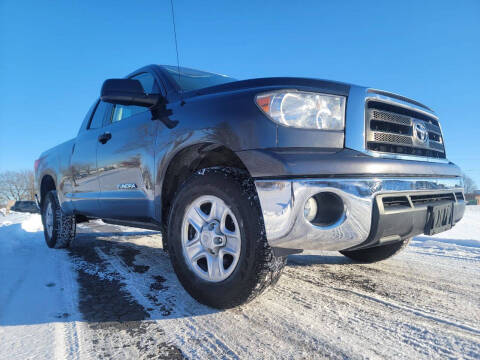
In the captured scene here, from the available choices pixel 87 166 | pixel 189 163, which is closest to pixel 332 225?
pixel 189 163

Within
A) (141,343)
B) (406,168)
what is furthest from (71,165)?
(406,168)

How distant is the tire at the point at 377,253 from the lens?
290cm

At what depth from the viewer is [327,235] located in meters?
1.62

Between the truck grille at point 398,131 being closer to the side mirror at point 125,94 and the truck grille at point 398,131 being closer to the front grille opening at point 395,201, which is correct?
the front grille opening at point 395,201

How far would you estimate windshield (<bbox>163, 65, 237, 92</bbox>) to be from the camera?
2.71 meters

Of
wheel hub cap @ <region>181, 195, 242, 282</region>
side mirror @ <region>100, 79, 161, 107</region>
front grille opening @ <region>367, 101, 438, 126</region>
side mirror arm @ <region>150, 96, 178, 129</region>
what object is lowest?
wheel hub cap @ <region>181, 195, 242, 282</region>

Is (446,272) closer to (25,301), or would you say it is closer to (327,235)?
(327,235)

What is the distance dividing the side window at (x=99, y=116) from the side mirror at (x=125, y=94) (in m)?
1.20

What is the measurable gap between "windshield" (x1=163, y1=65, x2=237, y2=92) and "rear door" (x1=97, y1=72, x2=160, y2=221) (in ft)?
0.65

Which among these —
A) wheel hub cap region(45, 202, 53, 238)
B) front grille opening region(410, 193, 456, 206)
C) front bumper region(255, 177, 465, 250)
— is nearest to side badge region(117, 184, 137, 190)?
front bumper region(255, 177, 465, 250)

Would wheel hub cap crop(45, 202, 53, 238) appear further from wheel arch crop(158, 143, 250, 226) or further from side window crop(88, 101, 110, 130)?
wheel arch crop(158, 143, 250, 226)

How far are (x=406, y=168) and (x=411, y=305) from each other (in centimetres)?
85

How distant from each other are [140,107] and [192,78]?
0.56 meters

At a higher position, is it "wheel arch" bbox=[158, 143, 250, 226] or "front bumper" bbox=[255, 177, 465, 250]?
"wheel arch" bbox=[158, 143, 250, 226]
